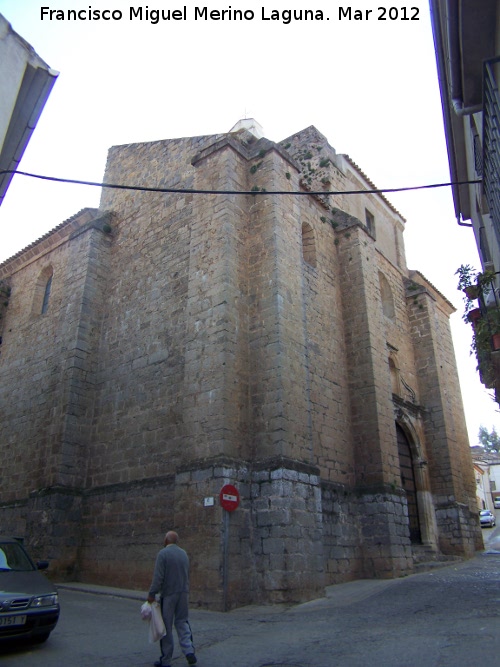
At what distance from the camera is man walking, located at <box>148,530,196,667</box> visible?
16.5 ft

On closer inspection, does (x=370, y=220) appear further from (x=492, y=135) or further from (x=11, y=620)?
(x=11, y=620)

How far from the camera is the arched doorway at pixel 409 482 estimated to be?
47.1ft

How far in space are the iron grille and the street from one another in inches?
164

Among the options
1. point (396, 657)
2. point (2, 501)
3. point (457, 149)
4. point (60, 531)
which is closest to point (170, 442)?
point (60, 531)

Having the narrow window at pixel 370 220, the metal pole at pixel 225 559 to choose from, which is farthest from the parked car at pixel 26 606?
the narrow window at pixel 370 220

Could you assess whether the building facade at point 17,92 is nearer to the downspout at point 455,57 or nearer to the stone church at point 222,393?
the stone church at point 222,393

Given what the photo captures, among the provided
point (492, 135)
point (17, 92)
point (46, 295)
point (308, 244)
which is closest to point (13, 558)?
point (17, 92)

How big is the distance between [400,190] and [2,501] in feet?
37.2

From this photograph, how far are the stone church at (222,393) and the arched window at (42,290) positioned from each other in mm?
64

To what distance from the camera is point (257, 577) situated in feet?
27.9

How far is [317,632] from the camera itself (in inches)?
253

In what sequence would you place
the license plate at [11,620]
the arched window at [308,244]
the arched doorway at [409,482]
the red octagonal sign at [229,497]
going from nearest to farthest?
A: 1. the license plate at [11,620]
2. the red octagonal sign at [229,497]
3. the arched window at [308,244]
4. the arched doorway at [409,482]

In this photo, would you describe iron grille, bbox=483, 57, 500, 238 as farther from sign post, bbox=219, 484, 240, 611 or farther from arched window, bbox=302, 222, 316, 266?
arched window, bbox=302, 222, 316, 266

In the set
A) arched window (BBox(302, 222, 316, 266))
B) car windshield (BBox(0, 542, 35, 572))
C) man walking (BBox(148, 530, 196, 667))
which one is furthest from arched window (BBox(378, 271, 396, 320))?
man walking (BBox(148, 530, 196, 667))
